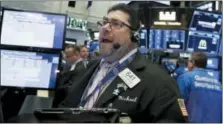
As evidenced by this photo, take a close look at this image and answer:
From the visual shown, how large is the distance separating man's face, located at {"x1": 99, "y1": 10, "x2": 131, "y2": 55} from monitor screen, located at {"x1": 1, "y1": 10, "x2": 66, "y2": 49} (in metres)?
0.81

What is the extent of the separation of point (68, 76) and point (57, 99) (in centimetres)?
26

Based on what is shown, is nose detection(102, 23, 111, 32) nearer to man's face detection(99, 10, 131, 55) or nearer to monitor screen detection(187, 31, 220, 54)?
man's face detection(99, 10, 131, 55)

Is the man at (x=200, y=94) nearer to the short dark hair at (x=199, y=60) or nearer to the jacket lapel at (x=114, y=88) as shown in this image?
the short dark hair at (x=199, y=60)

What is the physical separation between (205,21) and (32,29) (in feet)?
16.0

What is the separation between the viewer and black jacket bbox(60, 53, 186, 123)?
1.84 metres

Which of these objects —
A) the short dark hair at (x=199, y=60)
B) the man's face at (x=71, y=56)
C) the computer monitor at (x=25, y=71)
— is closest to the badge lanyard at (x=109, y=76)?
the computer monitor at (x=25, y=71)

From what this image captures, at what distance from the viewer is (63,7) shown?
12.0 m

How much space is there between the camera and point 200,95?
4242 mm

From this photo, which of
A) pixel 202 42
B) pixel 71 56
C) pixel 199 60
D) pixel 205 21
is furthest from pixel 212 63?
pixel 71 56

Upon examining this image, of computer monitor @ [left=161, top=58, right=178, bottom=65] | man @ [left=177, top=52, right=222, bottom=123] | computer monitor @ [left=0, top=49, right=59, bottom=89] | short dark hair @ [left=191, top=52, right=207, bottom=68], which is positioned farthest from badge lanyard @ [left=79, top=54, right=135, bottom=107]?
computer monitor @ [left=161, top=58, right=178, bottom=65]

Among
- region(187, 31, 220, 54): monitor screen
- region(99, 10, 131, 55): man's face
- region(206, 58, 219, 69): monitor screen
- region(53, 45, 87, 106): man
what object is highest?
region(99, 10, 131, 55): man's face

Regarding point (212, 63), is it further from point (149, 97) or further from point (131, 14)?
point (149, 97)

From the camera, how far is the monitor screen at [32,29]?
9.59 ft

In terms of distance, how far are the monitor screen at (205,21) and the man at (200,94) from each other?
2.96 meters
